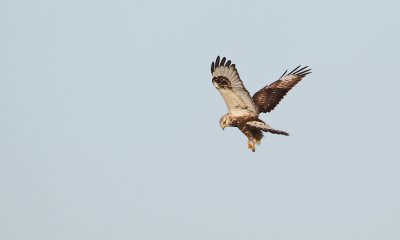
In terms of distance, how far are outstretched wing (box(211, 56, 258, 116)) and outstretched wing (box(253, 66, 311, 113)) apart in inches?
59.1

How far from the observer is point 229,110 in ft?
54.4

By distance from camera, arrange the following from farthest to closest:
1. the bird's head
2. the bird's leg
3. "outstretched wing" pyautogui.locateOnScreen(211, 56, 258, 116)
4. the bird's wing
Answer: the bird's leg → the bird's head → "outstretched wing" pyautogui.locateOnScreen(211, 56, 258, 116) → the bird's wing

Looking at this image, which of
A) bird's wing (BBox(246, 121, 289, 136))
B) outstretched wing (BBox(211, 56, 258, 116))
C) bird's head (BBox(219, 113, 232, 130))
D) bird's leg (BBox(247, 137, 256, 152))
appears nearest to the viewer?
bird's wing (BBox(246, 121, 289, 136))

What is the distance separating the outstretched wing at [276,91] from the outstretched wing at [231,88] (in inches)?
59.1

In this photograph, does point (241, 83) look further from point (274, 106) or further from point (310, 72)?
point (310, 72)

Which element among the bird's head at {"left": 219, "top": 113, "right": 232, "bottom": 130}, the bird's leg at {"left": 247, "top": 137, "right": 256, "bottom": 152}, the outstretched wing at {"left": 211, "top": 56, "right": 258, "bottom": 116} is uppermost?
the outstretched wing at {"left": 211, "top": 56, "right": 258, "bottom": 116}

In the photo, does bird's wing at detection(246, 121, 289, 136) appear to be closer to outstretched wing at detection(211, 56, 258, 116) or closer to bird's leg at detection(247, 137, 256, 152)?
outstretched wing at detection(211, 56, 258, 116)

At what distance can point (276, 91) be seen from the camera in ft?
61.1

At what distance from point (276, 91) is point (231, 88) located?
279 cm

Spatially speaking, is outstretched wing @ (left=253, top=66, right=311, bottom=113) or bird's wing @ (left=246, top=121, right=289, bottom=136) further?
outstretched wing @ (left=253, top=66, right=311, bottom=113)

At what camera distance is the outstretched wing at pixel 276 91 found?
18.1 metres

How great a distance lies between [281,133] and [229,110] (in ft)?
5.99

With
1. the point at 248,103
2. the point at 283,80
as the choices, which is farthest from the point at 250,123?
the point at 283,80

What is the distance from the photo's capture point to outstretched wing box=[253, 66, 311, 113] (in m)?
18.1
